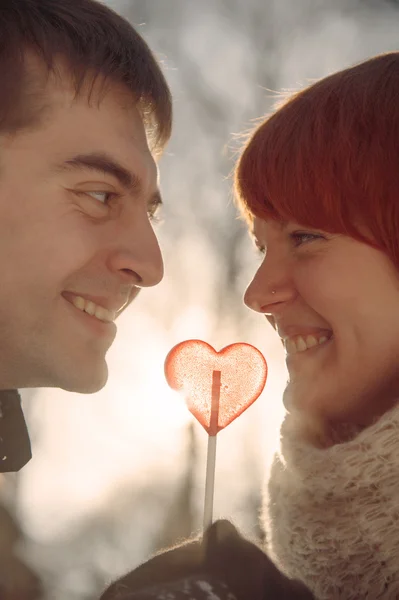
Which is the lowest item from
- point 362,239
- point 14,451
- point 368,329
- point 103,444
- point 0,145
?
point 103,444

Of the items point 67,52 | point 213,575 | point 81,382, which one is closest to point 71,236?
point 81,382

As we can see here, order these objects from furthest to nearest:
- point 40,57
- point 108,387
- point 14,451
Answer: point 108,387, point 14,451, point 40,57

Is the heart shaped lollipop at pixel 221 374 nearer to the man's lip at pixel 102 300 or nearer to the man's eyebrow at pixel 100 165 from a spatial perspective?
the man's lip at pixel 102 300

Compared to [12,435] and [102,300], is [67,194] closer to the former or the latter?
[102,300]

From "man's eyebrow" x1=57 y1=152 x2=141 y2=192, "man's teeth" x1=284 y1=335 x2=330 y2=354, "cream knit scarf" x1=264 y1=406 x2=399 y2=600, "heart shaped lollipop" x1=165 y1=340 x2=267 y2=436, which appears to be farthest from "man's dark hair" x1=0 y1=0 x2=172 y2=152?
"cream knit scarf" x1=264 y1=406 x2=399 y2=600

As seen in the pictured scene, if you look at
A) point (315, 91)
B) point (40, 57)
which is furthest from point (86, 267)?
point (315, 91)

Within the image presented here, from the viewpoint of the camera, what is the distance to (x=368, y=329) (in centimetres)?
187

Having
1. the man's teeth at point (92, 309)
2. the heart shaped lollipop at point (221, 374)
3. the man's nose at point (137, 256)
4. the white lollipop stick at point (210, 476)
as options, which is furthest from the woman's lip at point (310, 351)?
the man's teeth at point (92, 309)

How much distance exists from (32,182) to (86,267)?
30 cm

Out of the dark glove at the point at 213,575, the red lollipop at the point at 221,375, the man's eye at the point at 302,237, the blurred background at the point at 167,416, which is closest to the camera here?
the dark glove at the point at 213,575

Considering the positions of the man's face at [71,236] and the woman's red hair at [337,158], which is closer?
the woman's red hair at [337,158]

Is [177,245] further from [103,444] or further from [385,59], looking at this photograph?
[385,59]

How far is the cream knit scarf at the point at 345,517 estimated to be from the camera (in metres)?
1.71

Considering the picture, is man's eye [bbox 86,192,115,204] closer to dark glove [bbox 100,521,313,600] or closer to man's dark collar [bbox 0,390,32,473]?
man's dark collar [bbox 0,390,32,473]
